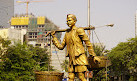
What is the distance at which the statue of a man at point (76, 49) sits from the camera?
738 cm

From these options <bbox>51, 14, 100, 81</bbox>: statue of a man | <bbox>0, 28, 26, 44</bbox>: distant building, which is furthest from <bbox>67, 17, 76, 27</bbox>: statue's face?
<bbox>0, 28, 26, 44</bbox>: distant building

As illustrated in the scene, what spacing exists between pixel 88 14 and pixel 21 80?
25.0 ft

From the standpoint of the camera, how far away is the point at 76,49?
7461mm

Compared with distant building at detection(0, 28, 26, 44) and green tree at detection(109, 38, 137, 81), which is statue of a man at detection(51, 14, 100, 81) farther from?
distant building at detection(0, 28, 26, 44)

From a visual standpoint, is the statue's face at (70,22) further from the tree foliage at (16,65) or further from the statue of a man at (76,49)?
the tree foliage at (16,65)

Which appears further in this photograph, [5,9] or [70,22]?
[5,9]

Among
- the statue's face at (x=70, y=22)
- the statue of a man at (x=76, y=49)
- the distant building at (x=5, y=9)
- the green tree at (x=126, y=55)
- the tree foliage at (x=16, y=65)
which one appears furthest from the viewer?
the distant building at (x=5, y=9)

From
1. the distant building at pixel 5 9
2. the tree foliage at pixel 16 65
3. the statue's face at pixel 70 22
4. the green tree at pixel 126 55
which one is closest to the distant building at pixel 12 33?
the green tree at pixel 126 55

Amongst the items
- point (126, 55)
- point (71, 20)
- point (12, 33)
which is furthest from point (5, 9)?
point (71, 20)

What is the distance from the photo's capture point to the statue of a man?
7.38m

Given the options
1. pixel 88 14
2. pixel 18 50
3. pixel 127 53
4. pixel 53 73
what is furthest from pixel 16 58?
pixel 127 53

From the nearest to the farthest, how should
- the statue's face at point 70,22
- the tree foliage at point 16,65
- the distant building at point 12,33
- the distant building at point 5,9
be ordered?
the statue's face at point 70,22
the tree foliage at point 16,65
the distant building at point 12,33
the distant building at point 5,9

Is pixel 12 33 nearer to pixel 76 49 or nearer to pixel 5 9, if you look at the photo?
pixel 5 9

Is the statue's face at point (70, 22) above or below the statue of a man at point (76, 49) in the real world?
above
